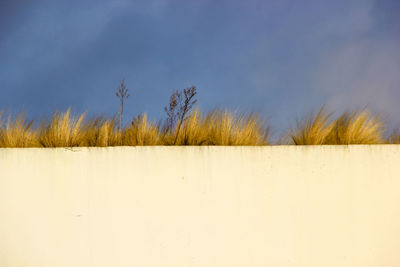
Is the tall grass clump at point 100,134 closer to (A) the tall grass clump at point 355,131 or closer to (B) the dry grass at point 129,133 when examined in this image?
(B) the dry grass at point 129,133

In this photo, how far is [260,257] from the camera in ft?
11.2

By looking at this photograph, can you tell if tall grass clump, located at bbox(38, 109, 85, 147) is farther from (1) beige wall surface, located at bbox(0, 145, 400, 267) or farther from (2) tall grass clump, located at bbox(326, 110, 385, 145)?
(2) tall grass clump, located at bbox(326, 110, 385, 145)

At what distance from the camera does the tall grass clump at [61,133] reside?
3.54 m

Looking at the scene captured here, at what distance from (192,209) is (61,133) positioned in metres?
1.42

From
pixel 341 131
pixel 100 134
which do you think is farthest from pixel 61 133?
pixel 341 131

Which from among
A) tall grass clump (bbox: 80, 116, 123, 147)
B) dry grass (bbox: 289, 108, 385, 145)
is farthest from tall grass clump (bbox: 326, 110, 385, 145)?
tall grass clump (bbox: 80, 116, 123, 147)

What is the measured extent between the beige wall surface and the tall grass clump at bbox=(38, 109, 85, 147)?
0.40 ft

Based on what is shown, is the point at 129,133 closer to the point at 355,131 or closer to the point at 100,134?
the point at 100,134

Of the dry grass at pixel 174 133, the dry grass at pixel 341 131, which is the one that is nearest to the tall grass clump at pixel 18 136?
the dry grass at pixel 174 133

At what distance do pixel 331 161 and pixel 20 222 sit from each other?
2885 mm

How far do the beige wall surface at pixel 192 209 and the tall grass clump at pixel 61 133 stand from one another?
123 millimetres

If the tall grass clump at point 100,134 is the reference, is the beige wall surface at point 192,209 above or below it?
below

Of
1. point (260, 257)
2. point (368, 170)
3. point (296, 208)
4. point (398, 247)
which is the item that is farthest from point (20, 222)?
point (398, 247)

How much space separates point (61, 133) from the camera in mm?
3568
